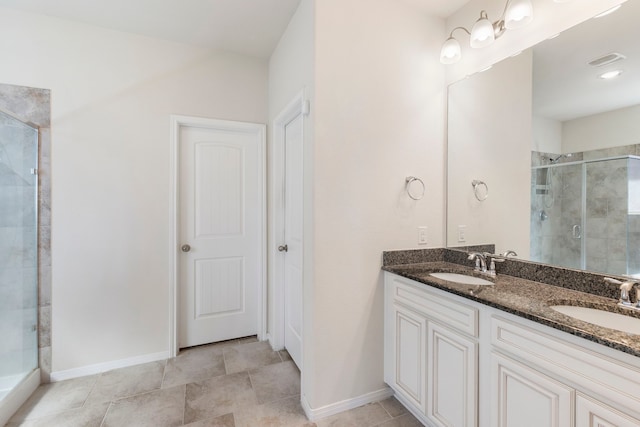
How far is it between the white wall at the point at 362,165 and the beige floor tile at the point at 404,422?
0.21m

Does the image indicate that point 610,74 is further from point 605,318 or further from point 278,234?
point 278,234

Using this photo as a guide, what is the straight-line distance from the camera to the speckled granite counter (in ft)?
2.84

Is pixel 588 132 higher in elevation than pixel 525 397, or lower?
higher

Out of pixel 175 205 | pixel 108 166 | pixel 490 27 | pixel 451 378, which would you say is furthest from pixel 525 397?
pixel 108 166

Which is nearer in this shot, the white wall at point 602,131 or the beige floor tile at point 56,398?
the white wall at point 602,131

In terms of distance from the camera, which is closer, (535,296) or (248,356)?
(535,296)

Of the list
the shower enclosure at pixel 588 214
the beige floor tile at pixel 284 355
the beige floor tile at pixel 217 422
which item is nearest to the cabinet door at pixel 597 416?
the shower enclosure at pixel 588 214

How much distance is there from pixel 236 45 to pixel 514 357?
2.87 meters

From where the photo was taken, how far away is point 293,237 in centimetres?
226

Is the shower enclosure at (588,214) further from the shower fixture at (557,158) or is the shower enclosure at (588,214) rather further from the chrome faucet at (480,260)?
the chrome faucet at (480,260)

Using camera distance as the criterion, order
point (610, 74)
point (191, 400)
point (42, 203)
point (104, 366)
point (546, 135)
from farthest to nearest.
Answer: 1. point (104, 366)
2. point (42, 203)
3. point (191, 400)
4. point (546, 135)
5. point (610, 74)

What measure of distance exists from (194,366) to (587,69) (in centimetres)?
320

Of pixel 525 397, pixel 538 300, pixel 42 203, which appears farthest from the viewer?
pixel 42 203

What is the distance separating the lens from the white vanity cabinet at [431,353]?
4.31 ft
